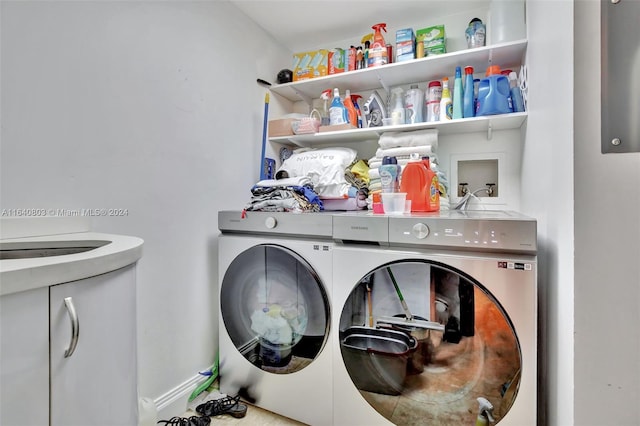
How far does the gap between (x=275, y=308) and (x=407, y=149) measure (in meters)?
Answer: 1.18

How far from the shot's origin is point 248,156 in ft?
6.57

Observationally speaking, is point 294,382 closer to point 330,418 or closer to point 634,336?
point 330,418

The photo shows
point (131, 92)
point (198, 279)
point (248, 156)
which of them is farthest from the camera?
point (248, 156)

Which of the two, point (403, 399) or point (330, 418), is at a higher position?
point (403, 399)

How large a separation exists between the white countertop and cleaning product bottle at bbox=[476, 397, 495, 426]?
1.24 meters

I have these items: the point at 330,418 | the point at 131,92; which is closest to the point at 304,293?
the point at 330,418

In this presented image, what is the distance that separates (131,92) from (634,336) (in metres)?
Result: 1.84

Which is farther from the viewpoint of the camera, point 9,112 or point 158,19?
point 158,19

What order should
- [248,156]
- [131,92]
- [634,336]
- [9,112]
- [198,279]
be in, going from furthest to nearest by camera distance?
1. [248,156]
2. [198,279]
3. [131,92]
4. [9,112]
5. [634,336]

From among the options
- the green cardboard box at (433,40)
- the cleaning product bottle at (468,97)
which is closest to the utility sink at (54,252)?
the cleaning product bottle at (468,97)

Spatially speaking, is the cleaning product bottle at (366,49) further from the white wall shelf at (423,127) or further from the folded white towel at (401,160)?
the folded white towel at (401,160)

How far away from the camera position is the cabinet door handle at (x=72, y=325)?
621mm

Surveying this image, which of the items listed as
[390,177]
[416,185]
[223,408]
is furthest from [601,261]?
[223,408]

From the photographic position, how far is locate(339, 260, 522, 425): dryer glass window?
3.46ft
